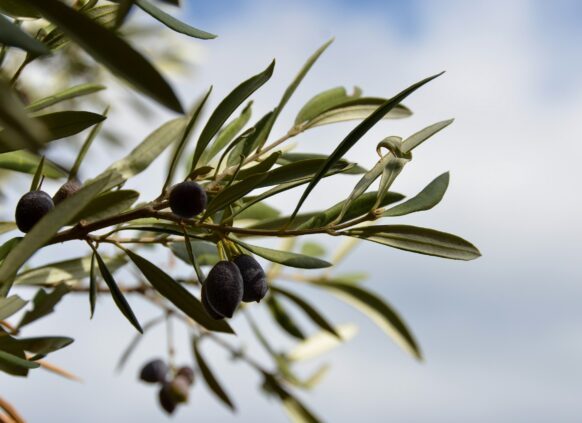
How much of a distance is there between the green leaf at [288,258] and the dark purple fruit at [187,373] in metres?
0.98

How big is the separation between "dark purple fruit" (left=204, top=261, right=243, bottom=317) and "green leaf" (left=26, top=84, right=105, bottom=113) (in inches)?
11.6

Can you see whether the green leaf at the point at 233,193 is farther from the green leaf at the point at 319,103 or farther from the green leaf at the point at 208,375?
the green leaf at the point at 208,375

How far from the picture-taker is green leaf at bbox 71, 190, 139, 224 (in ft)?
2.65

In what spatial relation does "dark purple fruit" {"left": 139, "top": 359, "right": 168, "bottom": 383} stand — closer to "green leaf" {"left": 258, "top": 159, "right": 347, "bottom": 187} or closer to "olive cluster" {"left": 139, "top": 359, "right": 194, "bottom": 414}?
"olive cluster" {"left": 139, "top": 359, "right": 194, "bottom": 414}

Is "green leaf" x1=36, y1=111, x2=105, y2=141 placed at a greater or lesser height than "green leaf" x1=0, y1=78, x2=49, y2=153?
greater

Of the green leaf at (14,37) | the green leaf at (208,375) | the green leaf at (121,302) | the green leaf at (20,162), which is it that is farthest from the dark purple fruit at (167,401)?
the green leaf at (14,37)

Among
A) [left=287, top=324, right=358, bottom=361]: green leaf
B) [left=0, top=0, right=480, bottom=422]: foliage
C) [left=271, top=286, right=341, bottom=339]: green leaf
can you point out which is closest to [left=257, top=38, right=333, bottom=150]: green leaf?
[left=0, top=0, right=480, bottom=422]: foliage

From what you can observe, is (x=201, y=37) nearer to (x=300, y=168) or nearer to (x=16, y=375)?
(x=300, y=168)

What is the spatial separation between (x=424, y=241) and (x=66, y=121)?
1.27 feet

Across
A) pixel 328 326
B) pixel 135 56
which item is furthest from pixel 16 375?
pixel 328 326

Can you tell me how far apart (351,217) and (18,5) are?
41cm

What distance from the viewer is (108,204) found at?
822 mm

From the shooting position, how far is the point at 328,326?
5.26 ft

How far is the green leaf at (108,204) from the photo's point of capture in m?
0.81
